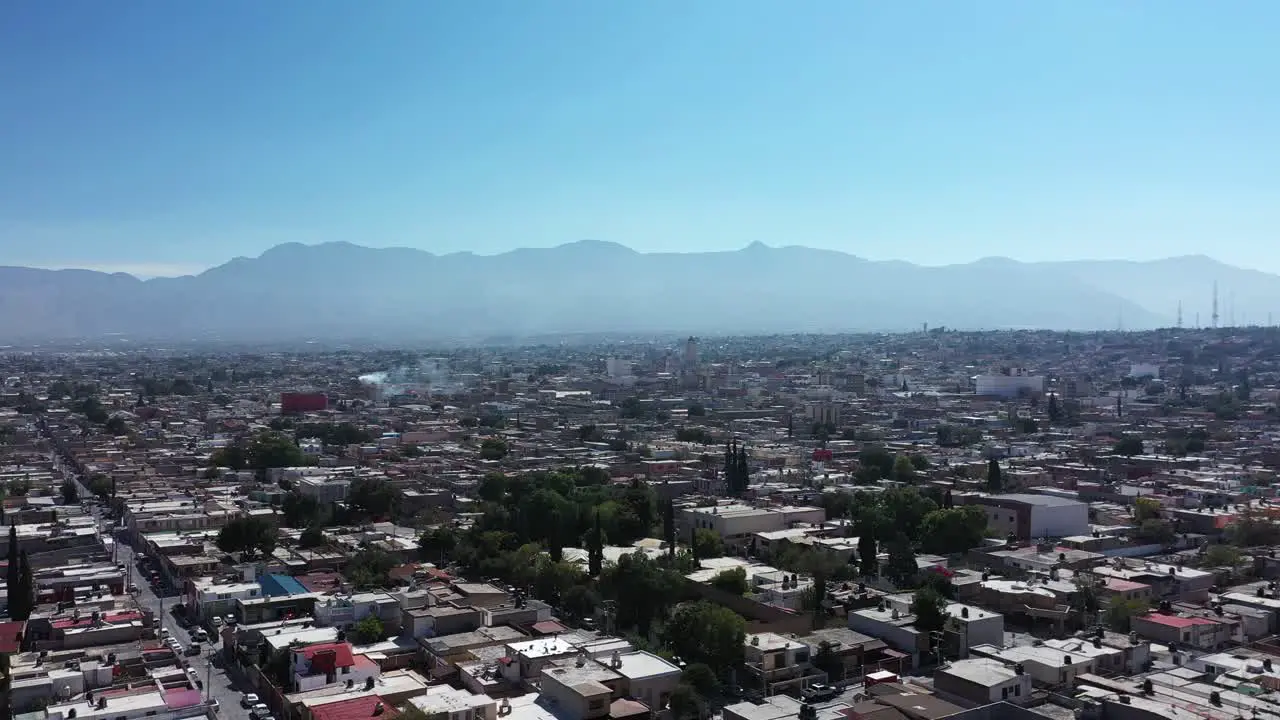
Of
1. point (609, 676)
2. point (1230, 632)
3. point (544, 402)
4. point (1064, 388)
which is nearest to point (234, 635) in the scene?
point (609, 676)

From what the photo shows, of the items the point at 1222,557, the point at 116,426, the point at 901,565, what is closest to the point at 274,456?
the point at 116,426

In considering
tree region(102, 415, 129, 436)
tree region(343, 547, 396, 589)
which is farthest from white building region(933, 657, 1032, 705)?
tree region(102, 415, 129, 436)

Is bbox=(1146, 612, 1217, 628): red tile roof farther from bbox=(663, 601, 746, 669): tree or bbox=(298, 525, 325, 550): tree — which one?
bbox=(298, 525, 325, 550): tree

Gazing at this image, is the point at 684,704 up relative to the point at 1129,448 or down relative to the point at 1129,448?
down

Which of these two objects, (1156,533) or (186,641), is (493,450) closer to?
(186,641)

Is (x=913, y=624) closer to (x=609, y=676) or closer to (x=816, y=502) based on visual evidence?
(x=609, y=676)

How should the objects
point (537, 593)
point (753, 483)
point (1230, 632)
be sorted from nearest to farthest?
1. point (1230, 632)
2. point (537, 593)
3. point (753, 483)
